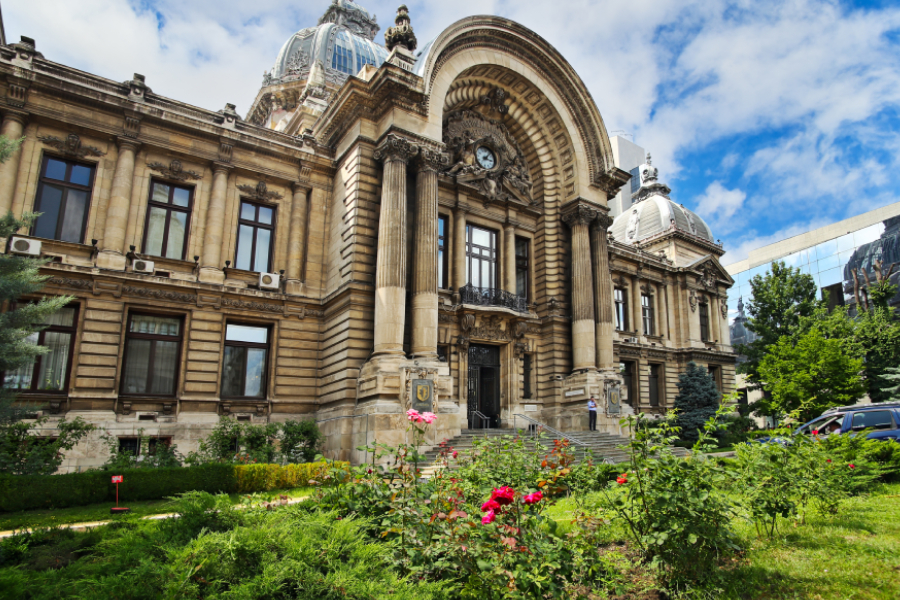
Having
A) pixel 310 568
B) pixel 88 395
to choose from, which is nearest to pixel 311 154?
pixel 88 395

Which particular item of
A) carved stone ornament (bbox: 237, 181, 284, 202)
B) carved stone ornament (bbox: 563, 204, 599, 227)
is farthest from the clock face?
carved stone ornament (bbox: 237, 181, 284, 202)

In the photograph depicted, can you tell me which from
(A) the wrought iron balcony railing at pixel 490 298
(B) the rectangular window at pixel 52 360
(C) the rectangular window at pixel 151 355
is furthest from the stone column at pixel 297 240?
(B) the rectangular window at pixel 52 360

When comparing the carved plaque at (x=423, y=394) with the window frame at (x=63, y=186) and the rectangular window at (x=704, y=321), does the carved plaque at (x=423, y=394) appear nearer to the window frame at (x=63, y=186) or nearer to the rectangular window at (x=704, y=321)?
the window frame at (x=63, y=186)

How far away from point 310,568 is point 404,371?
13954mm

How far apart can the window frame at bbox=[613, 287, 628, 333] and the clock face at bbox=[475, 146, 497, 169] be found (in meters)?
15.0

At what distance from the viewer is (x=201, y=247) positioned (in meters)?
20.4

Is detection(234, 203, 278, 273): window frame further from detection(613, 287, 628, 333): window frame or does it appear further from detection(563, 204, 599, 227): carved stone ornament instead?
detection(613, 287, 628, 333): window frame

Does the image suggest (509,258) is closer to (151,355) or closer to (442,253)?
(442,253)

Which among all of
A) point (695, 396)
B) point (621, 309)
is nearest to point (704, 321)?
point (621, 309)

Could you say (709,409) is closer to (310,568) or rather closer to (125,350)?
(125,350)

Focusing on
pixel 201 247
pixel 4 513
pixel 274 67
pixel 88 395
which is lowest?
pixel 4 513

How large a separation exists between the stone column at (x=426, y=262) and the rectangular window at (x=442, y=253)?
3311mm

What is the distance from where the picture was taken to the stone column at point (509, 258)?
25.3 meters

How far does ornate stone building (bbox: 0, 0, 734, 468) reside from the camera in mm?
17953
